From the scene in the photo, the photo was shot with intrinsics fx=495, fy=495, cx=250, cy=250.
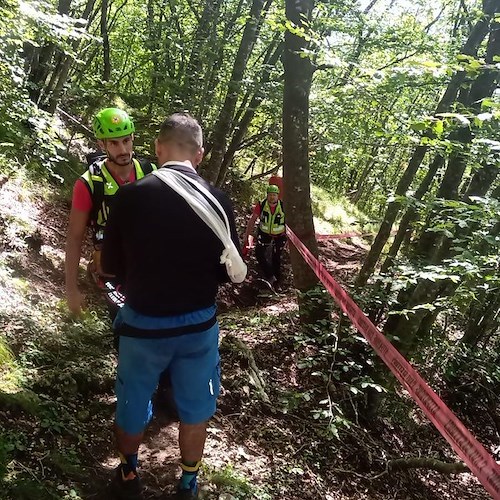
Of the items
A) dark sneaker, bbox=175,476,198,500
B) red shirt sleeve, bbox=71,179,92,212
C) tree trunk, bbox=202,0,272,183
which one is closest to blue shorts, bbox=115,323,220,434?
dark sneaker, bbox=175,476,198,500

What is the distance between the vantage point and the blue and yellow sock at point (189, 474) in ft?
10.0

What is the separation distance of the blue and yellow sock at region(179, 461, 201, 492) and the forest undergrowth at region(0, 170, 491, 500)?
1.17ft

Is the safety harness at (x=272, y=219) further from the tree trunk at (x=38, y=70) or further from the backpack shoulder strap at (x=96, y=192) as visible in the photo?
the backpack shoulder strap at (x=96, y=192)

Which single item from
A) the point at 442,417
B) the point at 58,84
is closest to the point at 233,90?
the point at 58,84

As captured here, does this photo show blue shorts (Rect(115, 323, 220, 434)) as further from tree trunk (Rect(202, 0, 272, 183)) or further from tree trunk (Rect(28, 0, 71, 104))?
tree trunk (Rect(202, 0, 272, 183))

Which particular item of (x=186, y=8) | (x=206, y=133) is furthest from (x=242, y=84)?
(x=186, y=8)

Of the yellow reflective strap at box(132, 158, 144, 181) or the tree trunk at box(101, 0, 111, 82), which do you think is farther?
the tree trunk at box(101, 0, 111, 82)

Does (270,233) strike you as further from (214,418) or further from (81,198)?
(81,198)

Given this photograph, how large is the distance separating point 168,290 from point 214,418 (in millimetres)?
2324

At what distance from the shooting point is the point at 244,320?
23.9 ft

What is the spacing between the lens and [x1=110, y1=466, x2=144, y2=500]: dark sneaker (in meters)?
3.06

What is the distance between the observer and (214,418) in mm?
4605

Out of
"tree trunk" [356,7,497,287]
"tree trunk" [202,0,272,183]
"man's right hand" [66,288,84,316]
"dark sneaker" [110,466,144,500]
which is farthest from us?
"tree trunk" [202,0,272,183]

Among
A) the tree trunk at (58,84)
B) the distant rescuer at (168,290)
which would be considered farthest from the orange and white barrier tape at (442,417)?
the tree trunk at (58,84)
